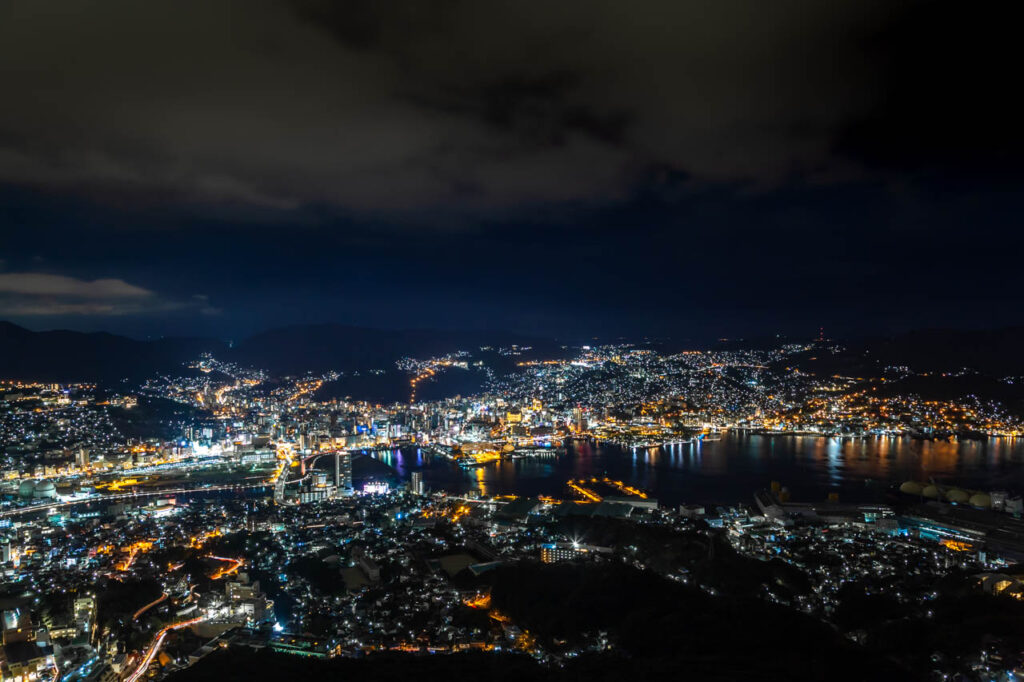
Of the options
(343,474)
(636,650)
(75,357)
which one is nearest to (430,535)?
(636,650)

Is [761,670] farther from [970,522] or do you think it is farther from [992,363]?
[992,363]

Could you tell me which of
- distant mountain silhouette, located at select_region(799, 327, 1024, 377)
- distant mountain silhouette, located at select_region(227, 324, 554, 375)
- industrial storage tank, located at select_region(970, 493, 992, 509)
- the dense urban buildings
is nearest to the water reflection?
the dense urban buildings

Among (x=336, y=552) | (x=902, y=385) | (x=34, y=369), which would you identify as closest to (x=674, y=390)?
(x=902, y=385)

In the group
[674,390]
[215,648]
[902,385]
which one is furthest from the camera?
[674,390]

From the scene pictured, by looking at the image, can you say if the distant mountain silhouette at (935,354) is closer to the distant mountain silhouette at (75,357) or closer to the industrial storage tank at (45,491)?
the industrial storage tank at (45,491)

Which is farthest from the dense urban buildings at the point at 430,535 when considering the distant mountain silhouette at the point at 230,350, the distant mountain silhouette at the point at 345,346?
the distant mountain silhouette at the point at 345,346

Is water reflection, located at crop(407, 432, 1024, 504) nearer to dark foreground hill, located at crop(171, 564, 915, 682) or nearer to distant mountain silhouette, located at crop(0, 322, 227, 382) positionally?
dark foreground hill, located at crop(171, 564, 915, 682)
